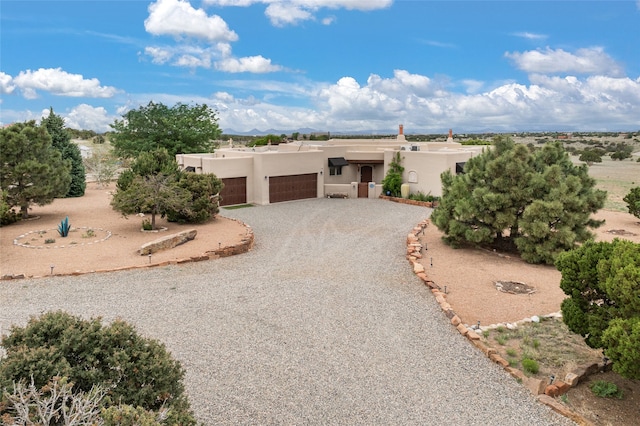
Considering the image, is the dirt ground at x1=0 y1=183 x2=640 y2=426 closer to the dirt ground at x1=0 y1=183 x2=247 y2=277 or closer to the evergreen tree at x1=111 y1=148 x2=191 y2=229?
the dirt ground at x1=0 y1=183 x2=247 y2=277

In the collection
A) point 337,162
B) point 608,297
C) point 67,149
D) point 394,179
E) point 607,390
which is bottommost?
point 607,390

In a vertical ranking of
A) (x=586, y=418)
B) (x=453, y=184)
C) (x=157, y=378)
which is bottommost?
(x=586, y=418)

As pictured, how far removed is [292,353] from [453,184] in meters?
12.0

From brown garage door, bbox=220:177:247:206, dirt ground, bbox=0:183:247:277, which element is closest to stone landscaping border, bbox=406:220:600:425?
dirt ground, bbox=0:183:247:277

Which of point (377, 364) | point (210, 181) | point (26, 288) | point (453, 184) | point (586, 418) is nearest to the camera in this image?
point (586, 418)

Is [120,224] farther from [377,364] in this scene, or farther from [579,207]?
[579,207]

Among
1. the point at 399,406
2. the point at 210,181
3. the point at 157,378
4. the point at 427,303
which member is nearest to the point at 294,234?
the point at 210,181

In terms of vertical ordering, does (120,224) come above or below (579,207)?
below

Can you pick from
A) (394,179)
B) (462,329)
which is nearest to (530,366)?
(462,329)

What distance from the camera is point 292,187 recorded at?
104ft

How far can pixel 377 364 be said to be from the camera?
9.37m

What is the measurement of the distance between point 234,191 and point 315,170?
5814mm

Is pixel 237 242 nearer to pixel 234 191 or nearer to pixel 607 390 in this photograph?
pixel 234 191

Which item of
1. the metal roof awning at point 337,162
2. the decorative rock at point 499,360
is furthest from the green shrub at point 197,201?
the decorative rock at point 499,360
